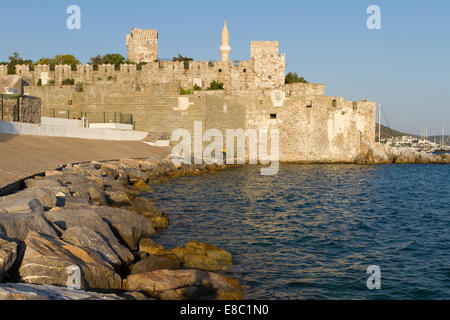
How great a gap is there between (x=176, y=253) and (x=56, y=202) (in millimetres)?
2773

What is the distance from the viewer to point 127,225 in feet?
26.8

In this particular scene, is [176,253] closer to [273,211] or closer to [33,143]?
[273,211]

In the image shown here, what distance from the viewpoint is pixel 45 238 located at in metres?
5.64

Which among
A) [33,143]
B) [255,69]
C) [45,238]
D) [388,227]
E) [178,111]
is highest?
[255,69]

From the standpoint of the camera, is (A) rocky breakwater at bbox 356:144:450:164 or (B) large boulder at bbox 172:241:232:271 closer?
(B) large boulder at bbox 172:241:232:271

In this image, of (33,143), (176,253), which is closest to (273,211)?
(176,253)

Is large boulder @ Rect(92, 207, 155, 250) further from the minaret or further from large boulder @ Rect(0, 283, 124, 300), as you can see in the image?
the minaret

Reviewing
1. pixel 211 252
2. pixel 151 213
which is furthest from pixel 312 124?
pixel 211 252

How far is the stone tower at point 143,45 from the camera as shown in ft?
154

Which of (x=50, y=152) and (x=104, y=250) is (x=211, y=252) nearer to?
(x=104, y=250)

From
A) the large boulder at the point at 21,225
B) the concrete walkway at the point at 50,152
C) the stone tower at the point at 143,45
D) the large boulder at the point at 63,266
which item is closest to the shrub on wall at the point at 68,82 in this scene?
the stone tower at the point at 143,45

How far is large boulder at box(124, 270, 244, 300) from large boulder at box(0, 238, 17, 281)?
1486mm

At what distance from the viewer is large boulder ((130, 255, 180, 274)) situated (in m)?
6.30

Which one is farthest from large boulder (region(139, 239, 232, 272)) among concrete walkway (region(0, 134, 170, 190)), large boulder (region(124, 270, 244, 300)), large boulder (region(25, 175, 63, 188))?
concrete walkway (region(0, 134, 170, 190))
